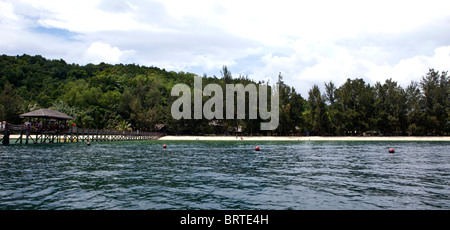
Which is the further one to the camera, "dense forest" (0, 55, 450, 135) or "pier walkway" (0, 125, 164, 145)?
"dense forest" (0, 55, 450, 135)

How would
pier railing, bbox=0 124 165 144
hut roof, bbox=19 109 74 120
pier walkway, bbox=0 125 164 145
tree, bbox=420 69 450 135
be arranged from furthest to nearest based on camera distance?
tree, bbox=420 69 450 135, hut roof, bbox=19 109 74 120, pier railing, bbox=0 124 165 144, pier walkway, bbox=0 125 164 145

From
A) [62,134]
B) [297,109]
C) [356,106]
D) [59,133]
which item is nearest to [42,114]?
[59,133]

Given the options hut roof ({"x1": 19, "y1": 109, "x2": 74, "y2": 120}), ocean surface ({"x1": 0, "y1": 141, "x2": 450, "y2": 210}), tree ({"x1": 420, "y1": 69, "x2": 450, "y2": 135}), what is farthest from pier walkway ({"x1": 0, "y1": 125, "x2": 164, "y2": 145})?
tree ({"x1": 420, "y1": 69, "x2": 450, "y2": 135})

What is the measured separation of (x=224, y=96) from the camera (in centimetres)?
9131

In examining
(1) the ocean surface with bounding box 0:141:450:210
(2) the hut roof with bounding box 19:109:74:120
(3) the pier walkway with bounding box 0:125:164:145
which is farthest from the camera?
(2) the hut roof with bounding box 19:109:74:120

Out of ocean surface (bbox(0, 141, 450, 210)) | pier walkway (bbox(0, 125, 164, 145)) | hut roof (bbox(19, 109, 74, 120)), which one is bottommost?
ocean surface (bbox(0, 141, 450, 210))

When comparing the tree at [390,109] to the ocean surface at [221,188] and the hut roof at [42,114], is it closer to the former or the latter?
the ocean surface at [221,188]

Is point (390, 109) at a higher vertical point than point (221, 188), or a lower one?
higher

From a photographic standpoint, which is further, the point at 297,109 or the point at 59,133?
the point at 297,109

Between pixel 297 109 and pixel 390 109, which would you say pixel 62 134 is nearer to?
pixel 297 109

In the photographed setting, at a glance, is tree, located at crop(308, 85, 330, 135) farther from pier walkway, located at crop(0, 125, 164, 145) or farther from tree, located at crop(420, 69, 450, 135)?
pier walkway, located at crop(0, 125, 164, 145)
